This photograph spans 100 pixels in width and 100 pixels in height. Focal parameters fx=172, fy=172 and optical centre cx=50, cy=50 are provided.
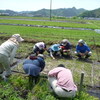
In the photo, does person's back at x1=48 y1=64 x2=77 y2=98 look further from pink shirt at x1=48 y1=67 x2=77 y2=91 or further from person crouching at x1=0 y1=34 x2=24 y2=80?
person crouching at x1=0 y1=34 x2=24 y2=80

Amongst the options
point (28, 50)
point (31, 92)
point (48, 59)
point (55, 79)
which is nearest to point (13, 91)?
point (31, 92)

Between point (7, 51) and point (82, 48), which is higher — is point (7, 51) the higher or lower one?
the higher one

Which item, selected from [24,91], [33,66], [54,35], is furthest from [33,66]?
[54,35]

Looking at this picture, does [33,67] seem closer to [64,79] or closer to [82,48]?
[64,79]

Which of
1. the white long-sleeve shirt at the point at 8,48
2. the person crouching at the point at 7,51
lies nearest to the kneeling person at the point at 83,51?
the person crouching at the point at 7,51

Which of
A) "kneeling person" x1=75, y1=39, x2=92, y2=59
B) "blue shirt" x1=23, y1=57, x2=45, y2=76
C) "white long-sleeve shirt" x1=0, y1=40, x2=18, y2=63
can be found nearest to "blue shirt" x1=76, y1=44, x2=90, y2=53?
"kneeling person" x1=75, y1=39, x2=92, y2=59

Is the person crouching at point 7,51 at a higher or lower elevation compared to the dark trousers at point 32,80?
higher

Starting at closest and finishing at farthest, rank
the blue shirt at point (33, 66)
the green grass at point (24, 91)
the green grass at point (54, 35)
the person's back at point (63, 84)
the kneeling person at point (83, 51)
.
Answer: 1. the person's back at point (63, 84)
2. the green grass at point (24, 91)
3. the blue shirt at point (33, 66)
4. the kneeling person at point (83, 51)
5. the green grass at point (54, 35)

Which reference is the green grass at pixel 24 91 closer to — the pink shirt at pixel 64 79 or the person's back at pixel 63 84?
the person's back at pixel 63 84

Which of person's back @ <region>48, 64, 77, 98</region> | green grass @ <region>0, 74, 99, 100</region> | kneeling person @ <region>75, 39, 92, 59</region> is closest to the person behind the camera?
person's back @ <region>48, 64, 77, 98</region>

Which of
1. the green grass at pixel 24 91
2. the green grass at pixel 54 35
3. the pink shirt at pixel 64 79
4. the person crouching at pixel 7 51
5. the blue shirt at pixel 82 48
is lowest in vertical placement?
the green grass at pixel 54 35

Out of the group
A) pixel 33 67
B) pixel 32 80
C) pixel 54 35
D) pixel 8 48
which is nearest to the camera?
pixel 33 67

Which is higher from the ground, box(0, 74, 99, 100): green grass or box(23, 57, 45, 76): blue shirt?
box(23, 57, 45, 76): blue shirt

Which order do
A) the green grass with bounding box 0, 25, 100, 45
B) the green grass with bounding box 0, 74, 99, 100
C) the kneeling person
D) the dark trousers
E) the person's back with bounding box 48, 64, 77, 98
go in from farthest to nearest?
the green grass with bounding box 0, 25, 100, 45
the kneeling person
the dark trousers
the green grass with bounding box 0, 74, 99, 100
the person's back with bounding box 48, 64, 77, 98
